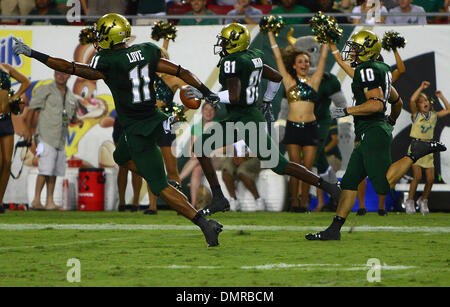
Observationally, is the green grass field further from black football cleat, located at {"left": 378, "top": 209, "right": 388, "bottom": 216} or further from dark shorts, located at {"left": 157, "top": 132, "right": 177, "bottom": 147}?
dark shorts, located at {"left": 157, "top": 132, "right": 177, "bottom": 147}

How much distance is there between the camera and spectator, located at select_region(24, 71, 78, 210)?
1270cm

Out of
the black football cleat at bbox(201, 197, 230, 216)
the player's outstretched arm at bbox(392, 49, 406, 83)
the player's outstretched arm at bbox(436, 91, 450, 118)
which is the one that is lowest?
the black football cleat at bbox(201, 197, 230, 216)

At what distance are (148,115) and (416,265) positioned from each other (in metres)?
2.58

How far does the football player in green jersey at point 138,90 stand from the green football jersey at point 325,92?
16.2ft

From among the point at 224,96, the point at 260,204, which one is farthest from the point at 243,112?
the point at 260,204

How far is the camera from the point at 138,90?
7.23 meters

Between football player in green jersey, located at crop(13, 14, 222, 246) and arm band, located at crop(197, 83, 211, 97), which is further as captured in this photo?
arm band, located at crop(197, 83, 211, 97)

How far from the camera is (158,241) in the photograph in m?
7.81

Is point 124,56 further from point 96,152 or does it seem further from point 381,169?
point 96,152

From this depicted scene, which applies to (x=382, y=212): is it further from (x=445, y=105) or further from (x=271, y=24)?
(x=271, y=24)

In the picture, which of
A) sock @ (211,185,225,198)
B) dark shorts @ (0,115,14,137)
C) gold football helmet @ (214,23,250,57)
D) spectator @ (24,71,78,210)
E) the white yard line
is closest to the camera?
sock @ (211,185,225,198)

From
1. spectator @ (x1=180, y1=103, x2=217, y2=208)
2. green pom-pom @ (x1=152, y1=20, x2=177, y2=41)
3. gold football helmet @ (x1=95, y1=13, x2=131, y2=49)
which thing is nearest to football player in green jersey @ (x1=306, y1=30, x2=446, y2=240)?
gold football helmet @ (x1=95, y1=13, x2=131, y2=49)

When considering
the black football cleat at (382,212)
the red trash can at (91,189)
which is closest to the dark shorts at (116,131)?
the red trash can at (91,189)
